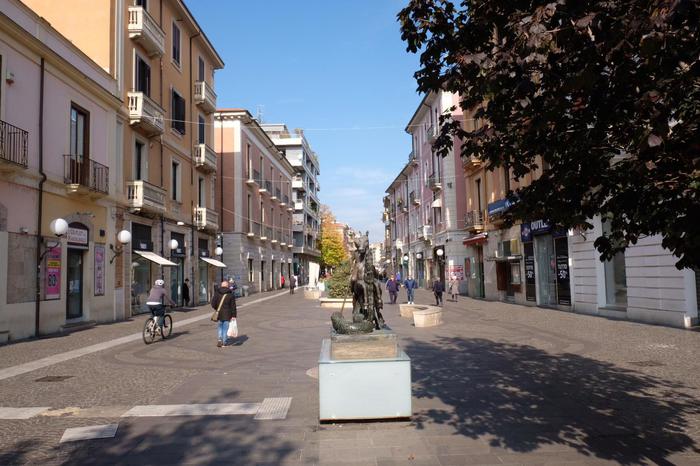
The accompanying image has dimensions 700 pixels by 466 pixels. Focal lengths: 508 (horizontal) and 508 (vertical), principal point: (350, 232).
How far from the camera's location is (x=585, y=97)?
355 centimetres

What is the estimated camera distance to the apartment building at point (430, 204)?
3631 cm

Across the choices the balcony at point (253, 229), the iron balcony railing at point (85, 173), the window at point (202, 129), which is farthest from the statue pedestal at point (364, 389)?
the balcony at point (253, 229)

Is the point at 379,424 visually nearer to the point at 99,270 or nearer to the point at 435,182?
the point at 99,270

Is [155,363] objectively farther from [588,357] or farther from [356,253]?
[588,357]

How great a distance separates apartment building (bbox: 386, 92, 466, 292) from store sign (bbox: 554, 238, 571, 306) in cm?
756

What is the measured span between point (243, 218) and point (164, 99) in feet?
54.5

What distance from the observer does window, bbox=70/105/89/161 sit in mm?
16984

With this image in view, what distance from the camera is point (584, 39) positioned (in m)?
3.06

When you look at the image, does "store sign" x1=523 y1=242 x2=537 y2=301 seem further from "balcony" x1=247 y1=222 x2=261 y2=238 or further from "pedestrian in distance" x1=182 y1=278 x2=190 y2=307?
"balcony" x1=247 y1=222 x2=261 y2=238

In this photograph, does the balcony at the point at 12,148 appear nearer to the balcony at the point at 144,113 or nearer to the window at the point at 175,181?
the balcony at the point at 144,113

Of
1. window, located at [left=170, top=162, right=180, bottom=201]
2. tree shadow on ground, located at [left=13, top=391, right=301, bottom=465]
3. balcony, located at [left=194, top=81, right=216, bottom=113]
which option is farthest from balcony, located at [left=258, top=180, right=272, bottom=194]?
tree shadow on ground, located at [left=13, top=391, right=301, bottom=465]

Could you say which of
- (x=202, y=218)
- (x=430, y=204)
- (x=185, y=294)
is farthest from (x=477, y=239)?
(x=185, y=294)

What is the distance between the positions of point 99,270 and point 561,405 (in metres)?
16.7

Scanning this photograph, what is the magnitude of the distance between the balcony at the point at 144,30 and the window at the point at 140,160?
13.9ft
